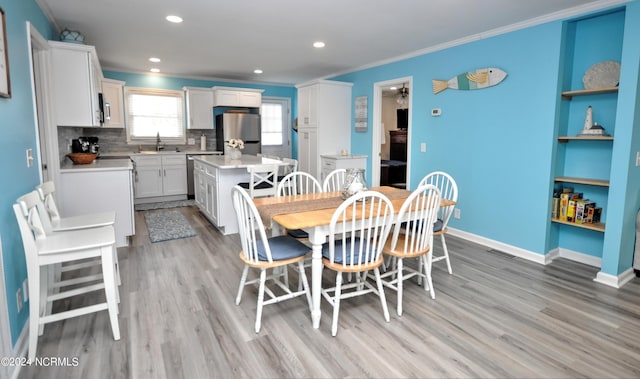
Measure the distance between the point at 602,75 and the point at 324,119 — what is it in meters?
3.74

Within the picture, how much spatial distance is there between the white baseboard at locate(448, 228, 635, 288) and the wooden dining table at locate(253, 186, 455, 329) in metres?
1.41

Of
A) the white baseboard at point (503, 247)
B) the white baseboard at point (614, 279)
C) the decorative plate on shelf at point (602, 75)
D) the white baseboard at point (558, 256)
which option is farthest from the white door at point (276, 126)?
the white baseboard at point (614, 279)

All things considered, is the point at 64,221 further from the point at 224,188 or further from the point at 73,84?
the point at 224,188

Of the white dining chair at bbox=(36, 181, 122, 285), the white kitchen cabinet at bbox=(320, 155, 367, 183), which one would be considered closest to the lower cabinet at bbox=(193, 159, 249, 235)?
the white dining chair at bbox=(36, 181, 122, 285)

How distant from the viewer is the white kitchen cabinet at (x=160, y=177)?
20.6 ft

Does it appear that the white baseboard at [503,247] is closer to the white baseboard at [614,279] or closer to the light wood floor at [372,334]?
the light wood floor at [372,334]

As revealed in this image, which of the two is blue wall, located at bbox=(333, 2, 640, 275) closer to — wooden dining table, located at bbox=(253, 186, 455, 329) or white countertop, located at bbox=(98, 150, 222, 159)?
wooden dining table, located at bbox=(253, 186, 455, 329)

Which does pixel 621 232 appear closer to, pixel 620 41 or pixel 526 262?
pixel 526 262

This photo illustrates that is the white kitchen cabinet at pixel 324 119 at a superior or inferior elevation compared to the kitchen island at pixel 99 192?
superior

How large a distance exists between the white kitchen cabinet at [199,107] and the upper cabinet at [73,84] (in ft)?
11.0

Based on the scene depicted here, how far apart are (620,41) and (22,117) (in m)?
4.86

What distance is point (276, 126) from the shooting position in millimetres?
8328

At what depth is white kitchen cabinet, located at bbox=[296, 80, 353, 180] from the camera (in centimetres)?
593

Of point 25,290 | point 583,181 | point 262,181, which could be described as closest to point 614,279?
point 583,181
